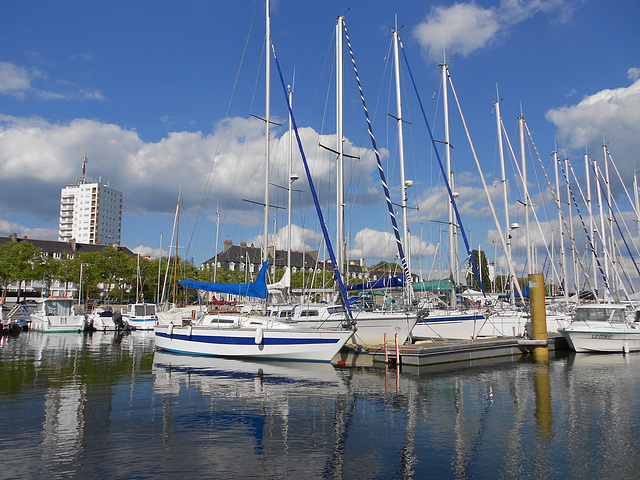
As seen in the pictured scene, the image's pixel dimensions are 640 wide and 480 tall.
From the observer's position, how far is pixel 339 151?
109ft

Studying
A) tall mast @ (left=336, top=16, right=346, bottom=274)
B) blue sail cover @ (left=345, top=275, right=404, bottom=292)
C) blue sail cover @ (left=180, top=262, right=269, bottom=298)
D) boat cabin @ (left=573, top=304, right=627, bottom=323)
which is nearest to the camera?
blue sail cover @ (left=180, top=262, right=269, bottom=298)

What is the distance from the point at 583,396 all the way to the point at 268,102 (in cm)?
2397

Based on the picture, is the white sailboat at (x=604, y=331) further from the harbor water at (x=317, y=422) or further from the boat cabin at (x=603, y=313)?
the harbor water at (x=317, y=422)

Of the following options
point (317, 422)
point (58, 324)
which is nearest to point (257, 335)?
point (317, 422)

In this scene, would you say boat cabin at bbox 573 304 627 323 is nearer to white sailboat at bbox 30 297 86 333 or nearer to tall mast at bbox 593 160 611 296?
tall mast at bbox 593 160 611 296

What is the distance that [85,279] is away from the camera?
93938mm

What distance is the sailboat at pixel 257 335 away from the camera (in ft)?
88.6

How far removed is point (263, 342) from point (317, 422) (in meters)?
12.7

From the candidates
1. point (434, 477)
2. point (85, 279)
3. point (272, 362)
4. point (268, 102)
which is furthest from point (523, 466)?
point (85, 279)

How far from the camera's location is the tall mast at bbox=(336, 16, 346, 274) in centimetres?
3152

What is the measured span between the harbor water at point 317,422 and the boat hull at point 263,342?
2.96ft

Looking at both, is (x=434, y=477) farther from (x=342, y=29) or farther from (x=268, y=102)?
(x=342, y=29)

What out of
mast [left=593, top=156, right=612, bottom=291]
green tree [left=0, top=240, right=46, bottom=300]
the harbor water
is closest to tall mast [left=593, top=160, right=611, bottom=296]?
mast [left=593, top=156, right=612, bottom=291]

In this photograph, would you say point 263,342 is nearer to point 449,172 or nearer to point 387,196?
point 387,196
